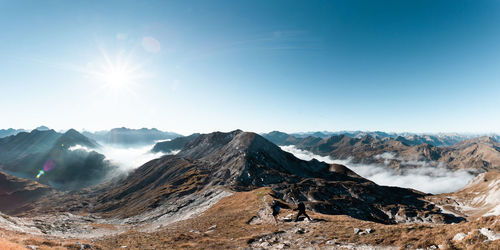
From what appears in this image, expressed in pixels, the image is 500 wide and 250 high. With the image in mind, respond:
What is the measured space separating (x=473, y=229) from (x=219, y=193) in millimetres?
106285

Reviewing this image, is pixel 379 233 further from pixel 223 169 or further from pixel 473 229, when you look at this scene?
pixel 223 169

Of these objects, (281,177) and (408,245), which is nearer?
(408,245)

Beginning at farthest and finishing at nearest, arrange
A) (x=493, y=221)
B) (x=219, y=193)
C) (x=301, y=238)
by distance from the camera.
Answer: (x=219, y=193) < (x=301, y=238) < (x=493, y=221)

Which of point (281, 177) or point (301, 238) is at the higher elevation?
point (301, 238)

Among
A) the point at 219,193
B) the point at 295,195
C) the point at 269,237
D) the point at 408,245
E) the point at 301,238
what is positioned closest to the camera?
the point at 408,245

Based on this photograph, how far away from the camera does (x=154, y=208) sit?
13162 centimetres

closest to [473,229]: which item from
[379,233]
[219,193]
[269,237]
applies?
[379,233]

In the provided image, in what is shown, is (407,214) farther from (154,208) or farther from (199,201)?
(154,208)

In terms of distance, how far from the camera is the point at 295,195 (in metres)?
155

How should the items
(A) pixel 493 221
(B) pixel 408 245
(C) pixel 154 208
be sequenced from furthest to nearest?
1. (C) pixel 154 208
2. (B) pixel 408 245
3. (A) pixel 493 221

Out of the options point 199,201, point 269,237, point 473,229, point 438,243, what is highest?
point 473,229

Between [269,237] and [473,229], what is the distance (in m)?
19.4

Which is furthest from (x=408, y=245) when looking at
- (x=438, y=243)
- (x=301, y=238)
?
(x=301, y=238)

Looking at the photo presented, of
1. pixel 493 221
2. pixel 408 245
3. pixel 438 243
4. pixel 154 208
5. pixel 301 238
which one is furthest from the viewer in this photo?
pixel 154 208
